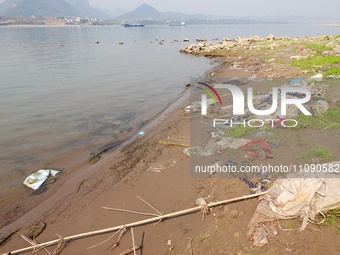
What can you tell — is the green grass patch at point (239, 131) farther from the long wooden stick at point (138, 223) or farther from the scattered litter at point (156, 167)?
the long wooden stick at point (138, 223)

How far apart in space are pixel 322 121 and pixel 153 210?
5.32 m

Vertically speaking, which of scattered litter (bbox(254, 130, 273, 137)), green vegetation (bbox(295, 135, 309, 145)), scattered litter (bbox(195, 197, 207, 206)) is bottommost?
scattered litter (bbox(195, 197, 207, 206))

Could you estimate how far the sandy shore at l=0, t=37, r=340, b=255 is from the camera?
3286 mm

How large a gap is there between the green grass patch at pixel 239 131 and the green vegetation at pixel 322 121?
1217 millimetres

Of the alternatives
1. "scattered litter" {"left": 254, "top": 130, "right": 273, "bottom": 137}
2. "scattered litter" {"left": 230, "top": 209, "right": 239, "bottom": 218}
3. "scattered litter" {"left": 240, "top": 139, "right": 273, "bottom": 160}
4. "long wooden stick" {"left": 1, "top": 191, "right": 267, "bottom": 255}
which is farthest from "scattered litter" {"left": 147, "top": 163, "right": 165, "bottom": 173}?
"scattered litter" {"left": 254, "top": 130, "right": 273, "bottom": 137}

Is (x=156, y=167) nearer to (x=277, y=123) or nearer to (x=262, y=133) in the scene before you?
(x=262, y=133)

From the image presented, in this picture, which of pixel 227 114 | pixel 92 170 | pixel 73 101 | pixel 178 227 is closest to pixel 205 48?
pixel 73 101

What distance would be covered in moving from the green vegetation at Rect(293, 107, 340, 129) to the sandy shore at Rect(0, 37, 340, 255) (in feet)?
1.13

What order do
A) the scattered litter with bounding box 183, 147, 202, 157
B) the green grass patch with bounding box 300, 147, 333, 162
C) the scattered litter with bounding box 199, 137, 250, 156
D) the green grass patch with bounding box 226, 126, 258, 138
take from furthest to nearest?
the green grass patch with bounding box 226, 126, 258, 138
the scattered litter with bounding box 183, 147, 202, 157
the scattered litter with bounding box 199, 137, 250, 156
the green grass patch with bounding box 300, 147, 333, 162

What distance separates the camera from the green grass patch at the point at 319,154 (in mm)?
4938

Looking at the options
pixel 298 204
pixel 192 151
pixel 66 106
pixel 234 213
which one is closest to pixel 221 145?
pixel 192 151

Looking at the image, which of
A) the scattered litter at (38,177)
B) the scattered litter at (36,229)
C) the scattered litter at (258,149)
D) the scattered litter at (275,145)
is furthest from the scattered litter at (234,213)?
the scattered litter at (38,177)

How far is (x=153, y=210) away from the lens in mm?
4375

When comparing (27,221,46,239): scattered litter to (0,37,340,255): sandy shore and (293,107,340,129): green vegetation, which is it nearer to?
(0,37,340,255): sandy shore
